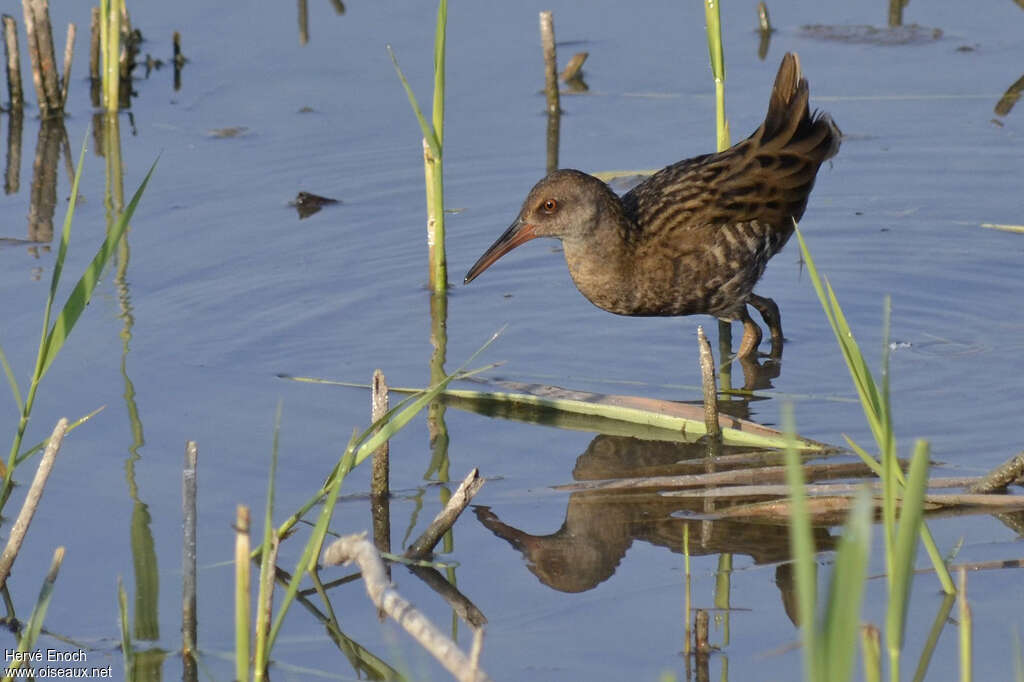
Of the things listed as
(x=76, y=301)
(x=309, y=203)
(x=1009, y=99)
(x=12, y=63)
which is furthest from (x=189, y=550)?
(x=1009, y=99)

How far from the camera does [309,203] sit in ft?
24.6

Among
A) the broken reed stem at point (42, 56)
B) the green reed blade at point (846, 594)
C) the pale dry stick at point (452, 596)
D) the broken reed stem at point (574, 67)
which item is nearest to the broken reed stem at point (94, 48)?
the broken reed stem at point (42, 56)

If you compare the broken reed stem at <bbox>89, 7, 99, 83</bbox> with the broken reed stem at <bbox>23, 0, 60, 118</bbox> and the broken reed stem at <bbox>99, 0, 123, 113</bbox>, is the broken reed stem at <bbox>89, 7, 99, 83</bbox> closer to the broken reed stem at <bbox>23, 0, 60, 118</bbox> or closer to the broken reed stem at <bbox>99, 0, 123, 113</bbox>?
the broken reed stem at <bbox>99, 0, 123, 113</bbox>

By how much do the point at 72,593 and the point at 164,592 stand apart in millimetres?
239

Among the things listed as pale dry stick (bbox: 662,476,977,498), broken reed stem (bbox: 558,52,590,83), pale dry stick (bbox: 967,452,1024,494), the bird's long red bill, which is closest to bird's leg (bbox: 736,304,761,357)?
the bird's long red bill

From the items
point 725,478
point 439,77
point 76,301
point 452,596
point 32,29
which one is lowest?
point 452,596

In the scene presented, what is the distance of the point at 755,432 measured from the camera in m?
4.97

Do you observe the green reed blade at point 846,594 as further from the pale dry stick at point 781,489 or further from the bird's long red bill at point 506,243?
the bird's long red bill at point 506,243

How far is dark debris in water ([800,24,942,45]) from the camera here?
9000 millimetres

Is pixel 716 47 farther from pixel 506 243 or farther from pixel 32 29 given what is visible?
pixel 32 29

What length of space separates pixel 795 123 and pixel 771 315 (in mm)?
789

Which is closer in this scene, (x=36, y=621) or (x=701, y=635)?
(x=36, y=621)

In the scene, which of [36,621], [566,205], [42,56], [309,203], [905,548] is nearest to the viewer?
[905,548]

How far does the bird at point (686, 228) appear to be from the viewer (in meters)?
5.95
